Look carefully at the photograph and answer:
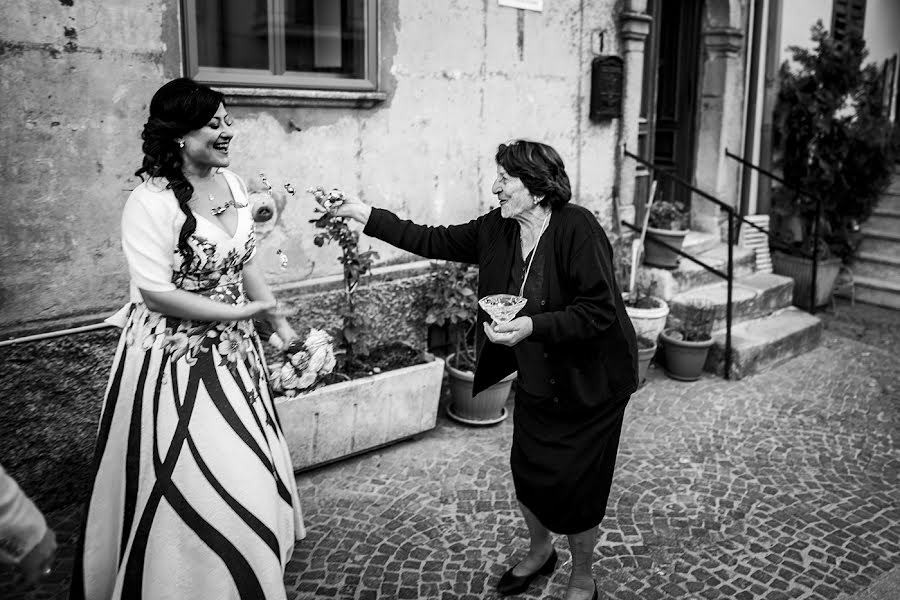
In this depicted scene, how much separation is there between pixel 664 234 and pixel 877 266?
12.5 feet

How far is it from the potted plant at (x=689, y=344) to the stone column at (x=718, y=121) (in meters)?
2.23

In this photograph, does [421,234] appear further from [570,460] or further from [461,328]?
[461,328]

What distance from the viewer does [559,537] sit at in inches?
157

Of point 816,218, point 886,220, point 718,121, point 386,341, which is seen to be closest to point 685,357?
point 386,341

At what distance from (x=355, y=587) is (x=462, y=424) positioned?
1935mm

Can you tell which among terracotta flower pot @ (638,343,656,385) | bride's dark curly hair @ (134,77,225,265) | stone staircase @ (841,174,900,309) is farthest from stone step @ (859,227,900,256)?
bride's dark curly hair @ (134,77,225,265)

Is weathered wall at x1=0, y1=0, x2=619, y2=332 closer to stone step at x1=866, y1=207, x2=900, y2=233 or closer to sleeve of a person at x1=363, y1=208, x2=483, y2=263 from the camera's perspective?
sleeve of a person at x1=363, y1=208, x2=483, y2=263

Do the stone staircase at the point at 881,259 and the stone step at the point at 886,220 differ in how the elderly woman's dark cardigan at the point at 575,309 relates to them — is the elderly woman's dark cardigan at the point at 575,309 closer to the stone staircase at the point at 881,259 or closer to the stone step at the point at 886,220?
the stone staircase at the point at 881,259

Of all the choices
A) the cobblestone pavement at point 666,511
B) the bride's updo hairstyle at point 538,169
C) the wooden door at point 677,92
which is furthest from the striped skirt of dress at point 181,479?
the wooden door at point 677,92

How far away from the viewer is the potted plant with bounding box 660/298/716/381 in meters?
6.25

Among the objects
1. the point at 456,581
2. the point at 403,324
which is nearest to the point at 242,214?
the point at 456,581

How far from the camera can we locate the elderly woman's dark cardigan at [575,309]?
2.97 metres

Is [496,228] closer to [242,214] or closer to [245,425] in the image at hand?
[242,214]

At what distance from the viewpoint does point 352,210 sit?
3.49 m
